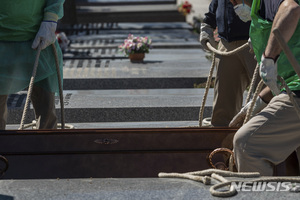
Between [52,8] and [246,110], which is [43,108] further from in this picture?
[246,110]

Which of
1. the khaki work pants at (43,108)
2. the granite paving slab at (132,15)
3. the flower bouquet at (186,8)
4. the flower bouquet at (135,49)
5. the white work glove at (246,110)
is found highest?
the white work glove at (246,110)

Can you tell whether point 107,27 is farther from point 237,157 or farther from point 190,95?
point 237,157

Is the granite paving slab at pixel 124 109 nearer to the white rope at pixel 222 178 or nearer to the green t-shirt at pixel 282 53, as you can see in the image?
the green t-shirt at pixel 282 53

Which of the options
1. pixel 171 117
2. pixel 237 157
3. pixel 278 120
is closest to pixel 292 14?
pixel 278 120

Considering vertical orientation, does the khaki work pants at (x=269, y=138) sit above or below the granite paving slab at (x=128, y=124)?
above

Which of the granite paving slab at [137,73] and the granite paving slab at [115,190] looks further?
the granite paving slab at [137,73]

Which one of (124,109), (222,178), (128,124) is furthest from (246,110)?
(124,109)

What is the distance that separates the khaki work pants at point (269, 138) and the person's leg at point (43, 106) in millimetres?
2057

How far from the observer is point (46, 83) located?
16.1 feet

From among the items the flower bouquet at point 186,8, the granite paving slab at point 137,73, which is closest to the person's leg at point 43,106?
the granite paving slab at point 137,73

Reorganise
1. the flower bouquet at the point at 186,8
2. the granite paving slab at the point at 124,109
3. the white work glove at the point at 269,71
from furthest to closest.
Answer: the flower bouquet at the point at 186,8, the granite paving slab at the point at 124,109, the white work glove at the point at 269,71

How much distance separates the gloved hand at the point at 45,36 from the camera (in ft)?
15.2

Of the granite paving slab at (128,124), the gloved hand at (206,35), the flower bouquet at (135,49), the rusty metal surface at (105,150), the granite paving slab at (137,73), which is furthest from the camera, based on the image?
the flower bouquet at (135,49)

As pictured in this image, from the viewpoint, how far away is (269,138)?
10.5 ft
